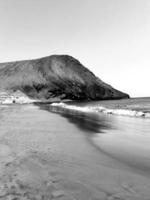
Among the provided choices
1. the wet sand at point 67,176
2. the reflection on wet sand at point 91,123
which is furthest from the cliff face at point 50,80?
the wet sand at point 67,176

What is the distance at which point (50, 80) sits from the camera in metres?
167

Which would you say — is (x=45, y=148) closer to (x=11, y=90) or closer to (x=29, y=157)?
(x=29, y=157)

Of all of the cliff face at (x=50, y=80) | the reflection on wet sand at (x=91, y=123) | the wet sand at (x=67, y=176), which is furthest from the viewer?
the cliff face at (x=50, y=80)

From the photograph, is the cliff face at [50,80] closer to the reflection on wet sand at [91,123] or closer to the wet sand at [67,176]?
the reflection on wet sand at [91,123]

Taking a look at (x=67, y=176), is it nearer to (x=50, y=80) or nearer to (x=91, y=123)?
(x=91, y=123)

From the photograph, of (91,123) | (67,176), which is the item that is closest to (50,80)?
(91,123)

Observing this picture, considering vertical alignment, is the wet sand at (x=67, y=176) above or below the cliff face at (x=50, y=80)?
below

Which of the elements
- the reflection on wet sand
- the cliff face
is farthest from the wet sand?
the cliff face

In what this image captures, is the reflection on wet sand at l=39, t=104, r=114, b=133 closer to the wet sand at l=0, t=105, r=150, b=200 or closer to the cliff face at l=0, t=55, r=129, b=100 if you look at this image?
the wet sand at l=0, t=105, r=150, b=200

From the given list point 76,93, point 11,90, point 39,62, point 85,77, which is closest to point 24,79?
point 11,90

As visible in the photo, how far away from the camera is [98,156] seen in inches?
304

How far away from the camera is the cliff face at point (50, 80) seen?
153 m

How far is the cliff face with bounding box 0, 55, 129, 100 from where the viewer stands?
153 metres

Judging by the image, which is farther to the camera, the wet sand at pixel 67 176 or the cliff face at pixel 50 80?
the cliff face at pixel 50 80
